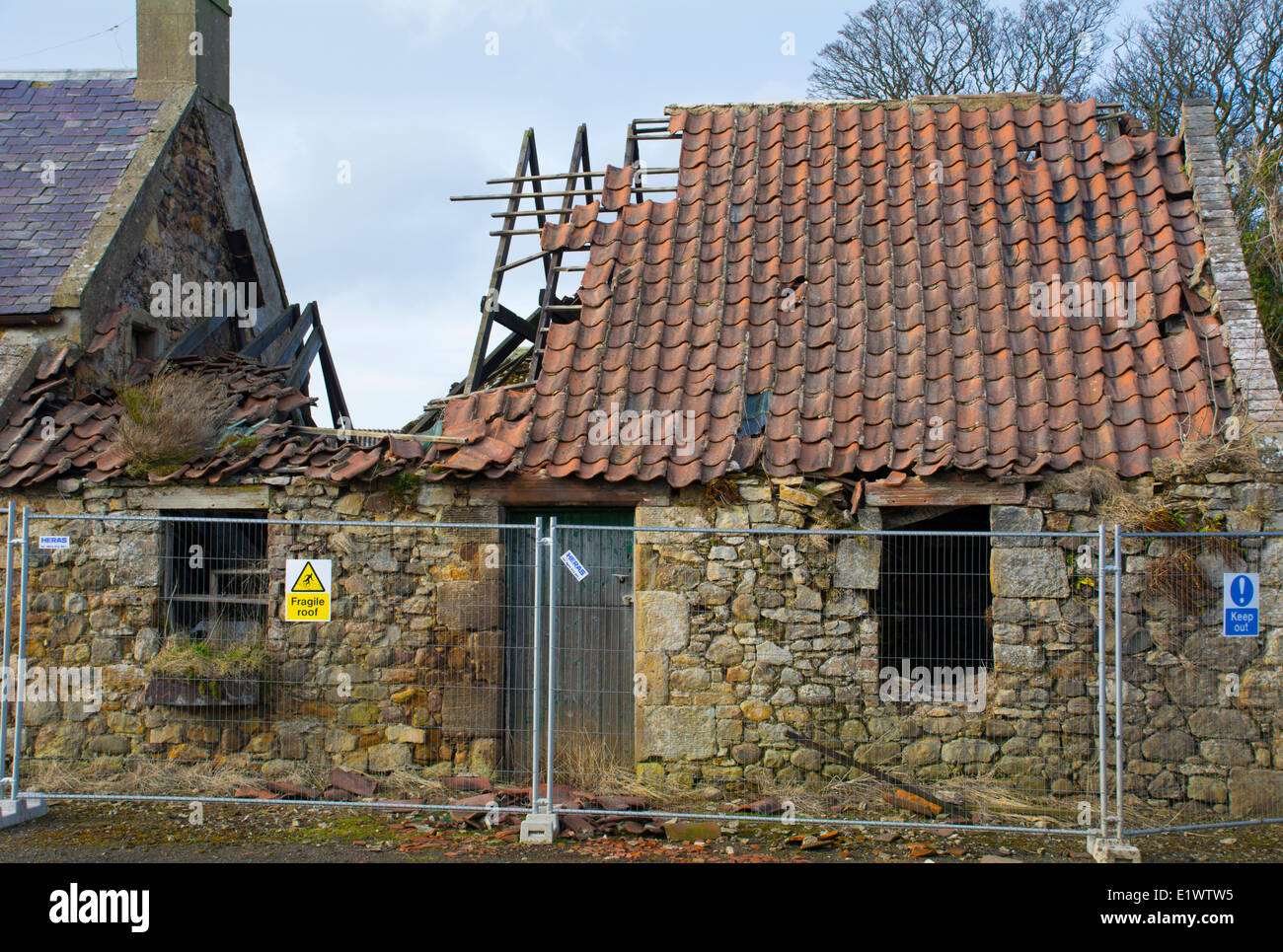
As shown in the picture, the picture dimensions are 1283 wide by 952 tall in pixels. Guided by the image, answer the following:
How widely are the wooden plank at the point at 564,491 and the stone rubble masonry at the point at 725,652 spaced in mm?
134

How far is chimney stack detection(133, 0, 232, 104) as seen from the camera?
Result: 485 inches

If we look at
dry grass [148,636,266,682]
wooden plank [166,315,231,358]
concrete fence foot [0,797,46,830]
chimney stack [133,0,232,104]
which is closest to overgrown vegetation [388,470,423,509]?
dry grass [148,636,266,682]

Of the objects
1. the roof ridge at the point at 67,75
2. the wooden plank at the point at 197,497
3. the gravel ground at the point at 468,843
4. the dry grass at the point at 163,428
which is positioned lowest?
the gravel ground at the point at 468,843

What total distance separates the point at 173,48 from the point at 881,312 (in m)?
9.16

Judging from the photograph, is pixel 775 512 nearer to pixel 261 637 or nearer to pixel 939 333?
pixel 939 333

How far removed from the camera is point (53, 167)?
11.2 m

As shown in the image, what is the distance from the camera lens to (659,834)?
6934 mm

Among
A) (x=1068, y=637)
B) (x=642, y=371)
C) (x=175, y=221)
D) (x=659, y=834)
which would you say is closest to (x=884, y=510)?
(x=1068, y=637)

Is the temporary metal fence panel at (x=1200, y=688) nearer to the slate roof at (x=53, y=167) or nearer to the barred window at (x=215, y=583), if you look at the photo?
the barred window at (x=215, y=583)

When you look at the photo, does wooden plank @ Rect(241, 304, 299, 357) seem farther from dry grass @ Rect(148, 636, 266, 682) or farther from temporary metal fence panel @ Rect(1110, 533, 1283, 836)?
temporary metal fence panel @ Rect(1110, 533, 1283, 836)

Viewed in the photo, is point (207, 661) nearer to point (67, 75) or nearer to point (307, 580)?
point (307, 580)

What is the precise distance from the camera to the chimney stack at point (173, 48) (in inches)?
485

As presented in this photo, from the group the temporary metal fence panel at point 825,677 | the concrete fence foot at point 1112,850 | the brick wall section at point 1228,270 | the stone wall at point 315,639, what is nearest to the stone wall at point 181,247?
the stone wall at point 315,639

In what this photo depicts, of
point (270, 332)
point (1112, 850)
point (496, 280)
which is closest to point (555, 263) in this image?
point (496, 280)
